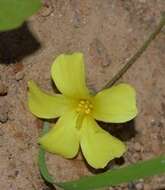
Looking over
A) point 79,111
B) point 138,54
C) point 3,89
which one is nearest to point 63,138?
point 79,111

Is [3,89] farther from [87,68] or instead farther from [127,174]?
[127,174]

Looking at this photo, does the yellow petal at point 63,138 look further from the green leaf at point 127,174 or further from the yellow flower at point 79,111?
the green leaf at point 127,174

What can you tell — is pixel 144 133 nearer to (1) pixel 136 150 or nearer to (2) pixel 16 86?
(1) pixel 136 150

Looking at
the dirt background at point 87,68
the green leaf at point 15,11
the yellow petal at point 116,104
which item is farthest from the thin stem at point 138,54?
the green leaf at point 15,11

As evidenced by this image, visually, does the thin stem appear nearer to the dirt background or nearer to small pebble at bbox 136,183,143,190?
the dirt background

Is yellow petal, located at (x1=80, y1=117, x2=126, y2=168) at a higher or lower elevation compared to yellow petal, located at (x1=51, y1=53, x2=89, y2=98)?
lower

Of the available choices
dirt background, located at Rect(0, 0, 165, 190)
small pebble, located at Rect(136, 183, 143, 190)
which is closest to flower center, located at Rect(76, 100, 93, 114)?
dirt background, located at Rect(0, 0, 165, 190)
